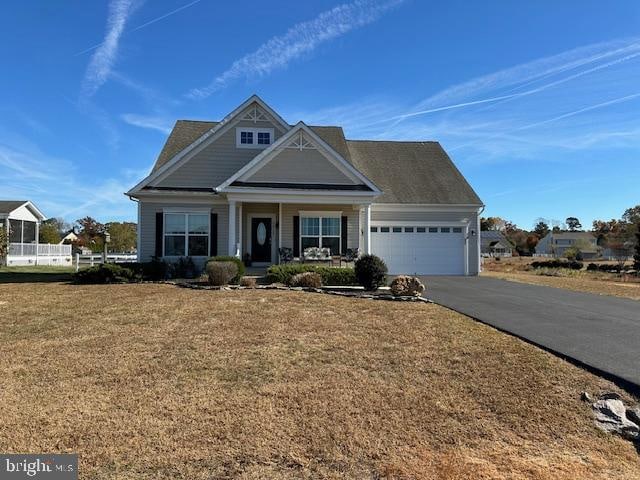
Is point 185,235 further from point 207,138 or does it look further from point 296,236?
point 296,236

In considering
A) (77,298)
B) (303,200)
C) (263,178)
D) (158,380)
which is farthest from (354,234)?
(158,380)

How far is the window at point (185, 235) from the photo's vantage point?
1850 cm

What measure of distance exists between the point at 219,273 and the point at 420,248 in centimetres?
1056

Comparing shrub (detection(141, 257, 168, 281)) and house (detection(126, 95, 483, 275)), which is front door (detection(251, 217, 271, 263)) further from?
shrub (detection(141, 257, 168, 281))

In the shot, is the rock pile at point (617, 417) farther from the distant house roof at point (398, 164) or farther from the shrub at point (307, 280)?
the distant house roof at point (398, 164)

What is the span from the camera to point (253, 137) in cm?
1970

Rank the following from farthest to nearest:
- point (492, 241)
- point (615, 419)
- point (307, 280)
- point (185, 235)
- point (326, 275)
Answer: point (492, 241) < point (185, 235) < point (326, 275) < point (307, 280) < point (615, 419)

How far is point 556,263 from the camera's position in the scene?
3356 centimetres

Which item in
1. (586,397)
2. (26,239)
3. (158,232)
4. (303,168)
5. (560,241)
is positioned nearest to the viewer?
(586,397)

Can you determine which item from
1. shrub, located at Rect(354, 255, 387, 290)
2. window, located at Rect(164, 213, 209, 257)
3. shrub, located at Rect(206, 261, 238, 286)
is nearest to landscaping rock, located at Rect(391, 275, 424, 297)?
shrub, located at Rect(354, 255, 387, 290)

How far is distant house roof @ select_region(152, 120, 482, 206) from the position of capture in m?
21.4

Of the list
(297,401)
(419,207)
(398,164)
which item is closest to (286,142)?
(419,207)

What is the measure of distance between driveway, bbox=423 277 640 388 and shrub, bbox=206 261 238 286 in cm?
610

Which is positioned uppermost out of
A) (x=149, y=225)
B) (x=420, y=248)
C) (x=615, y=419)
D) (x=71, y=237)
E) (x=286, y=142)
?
(x=286, y=142)
